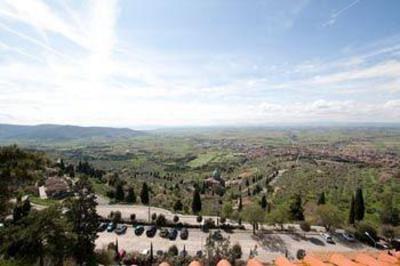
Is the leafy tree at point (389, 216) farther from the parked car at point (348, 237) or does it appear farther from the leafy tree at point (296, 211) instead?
the leafy tree at point (296, 211)

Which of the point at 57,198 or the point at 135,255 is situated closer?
the point at 135,255

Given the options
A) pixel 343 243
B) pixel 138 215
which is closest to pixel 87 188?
pixel 138 215

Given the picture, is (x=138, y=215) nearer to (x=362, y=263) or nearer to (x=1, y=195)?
(x=1, y=195)

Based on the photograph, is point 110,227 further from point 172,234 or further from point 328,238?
point 328,238

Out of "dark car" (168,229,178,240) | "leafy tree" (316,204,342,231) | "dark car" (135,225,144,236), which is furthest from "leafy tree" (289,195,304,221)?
"dark car" (135,225,144,236)

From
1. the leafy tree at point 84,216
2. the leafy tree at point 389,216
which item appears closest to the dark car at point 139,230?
the leafy tree at point 84,216

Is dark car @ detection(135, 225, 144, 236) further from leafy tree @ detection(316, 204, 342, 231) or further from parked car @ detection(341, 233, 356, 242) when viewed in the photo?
parked car @ detection(341, 233, 356, 242)
